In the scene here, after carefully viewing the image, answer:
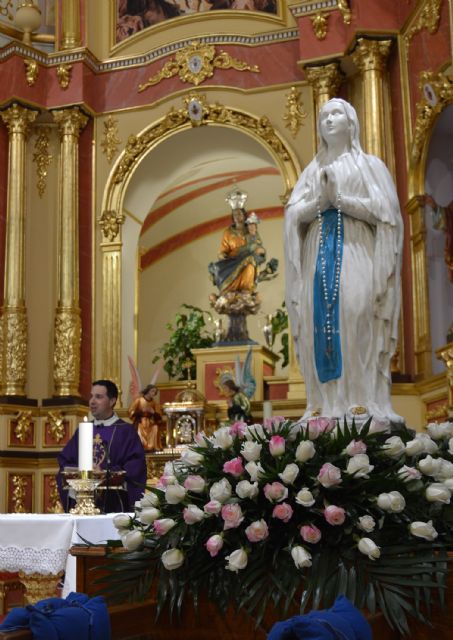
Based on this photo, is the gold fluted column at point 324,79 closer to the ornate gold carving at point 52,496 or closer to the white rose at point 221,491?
the ornate gold carving at point 52,496

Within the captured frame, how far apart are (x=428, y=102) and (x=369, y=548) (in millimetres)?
7081

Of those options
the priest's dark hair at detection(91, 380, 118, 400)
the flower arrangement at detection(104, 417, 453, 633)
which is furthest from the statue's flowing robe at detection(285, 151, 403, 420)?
the priest's dark hair at detection(91, 380, 118, 400)

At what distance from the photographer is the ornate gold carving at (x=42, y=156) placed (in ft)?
37.9

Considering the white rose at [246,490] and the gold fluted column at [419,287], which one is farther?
the gold fluted column at [419,287]

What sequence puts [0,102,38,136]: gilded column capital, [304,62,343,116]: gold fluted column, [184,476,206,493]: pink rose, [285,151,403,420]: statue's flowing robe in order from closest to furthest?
1. [184,476,206,493]: pink rose
2. [285,151,403,420]: statue's flowing robe
3. [304,62,343,116]: gold fluted column
4. [0,102,38,136]: gilded column capital

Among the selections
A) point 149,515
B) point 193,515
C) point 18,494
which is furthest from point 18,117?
point 193,515

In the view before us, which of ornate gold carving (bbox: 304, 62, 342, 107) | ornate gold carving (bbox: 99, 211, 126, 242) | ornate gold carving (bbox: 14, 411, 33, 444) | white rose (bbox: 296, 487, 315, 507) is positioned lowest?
white rose (bbox: 296, 487, 315, 507)

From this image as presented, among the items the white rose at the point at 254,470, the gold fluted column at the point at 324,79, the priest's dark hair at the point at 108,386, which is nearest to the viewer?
the white rose at the point at 254,470

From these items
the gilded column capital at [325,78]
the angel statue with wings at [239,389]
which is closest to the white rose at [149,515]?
the angel statue with wings at [239,389]

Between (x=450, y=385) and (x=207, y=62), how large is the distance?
519 centimetres

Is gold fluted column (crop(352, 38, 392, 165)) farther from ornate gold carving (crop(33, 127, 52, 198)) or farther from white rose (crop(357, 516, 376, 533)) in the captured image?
white rose (crop(357, 516, 376, 533))

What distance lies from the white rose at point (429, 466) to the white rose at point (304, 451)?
35 centimetres

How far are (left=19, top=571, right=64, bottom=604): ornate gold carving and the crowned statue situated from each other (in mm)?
6388

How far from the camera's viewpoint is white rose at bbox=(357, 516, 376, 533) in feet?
8.78
